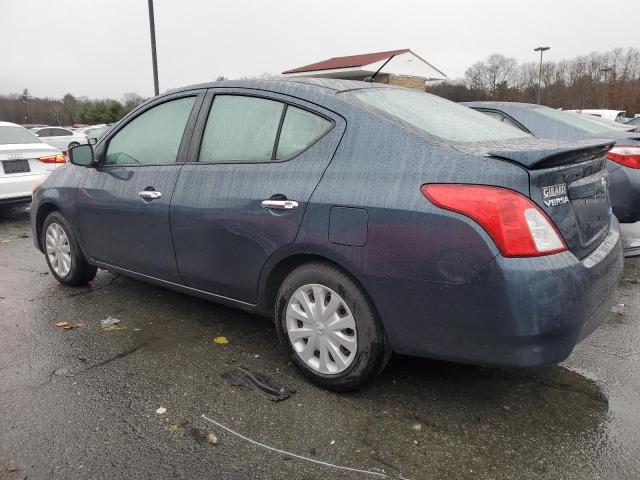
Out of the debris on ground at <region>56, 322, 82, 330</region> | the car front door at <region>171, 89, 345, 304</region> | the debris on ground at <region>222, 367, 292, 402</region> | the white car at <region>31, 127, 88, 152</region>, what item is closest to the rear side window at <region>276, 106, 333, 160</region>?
the car front door at <region>171, 89, 345, 304</region>

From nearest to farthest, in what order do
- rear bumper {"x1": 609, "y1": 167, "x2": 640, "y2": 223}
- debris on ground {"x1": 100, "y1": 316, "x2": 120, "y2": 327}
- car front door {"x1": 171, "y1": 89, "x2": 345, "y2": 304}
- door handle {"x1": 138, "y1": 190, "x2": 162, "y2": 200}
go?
car front door {"x1": 171, "y1": 89, "x2": 345, "y2": 304} < door handle {"x1": 138, "y1": 190, "x2": 162, "y2": 200} < debris on ground {"x1": 100, "y1": 316, "x2": 120, "y2": 327} < rear bumper {"x1": 609, "y1": 167, "x2": 640, "y2": 223}

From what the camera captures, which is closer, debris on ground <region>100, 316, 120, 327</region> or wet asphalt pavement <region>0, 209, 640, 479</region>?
wet asphalt pavement <region>0, 209, 640, 479</region>

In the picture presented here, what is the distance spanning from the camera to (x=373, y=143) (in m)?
2.61

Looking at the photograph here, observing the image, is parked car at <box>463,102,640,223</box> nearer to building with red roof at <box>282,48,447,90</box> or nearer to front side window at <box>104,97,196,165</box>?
front side window at <box>104,97,196,165</box>

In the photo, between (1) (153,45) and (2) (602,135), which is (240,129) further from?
(1) (153,45)

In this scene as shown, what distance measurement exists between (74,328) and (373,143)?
258 centimetres

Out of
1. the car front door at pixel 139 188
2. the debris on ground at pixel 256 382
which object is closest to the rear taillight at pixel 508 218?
the debris on ground at pixel 256 382

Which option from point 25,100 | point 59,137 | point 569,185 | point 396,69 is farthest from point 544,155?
point 25,100

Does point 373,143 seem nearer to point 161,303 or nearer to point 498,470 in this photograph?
point 498,470

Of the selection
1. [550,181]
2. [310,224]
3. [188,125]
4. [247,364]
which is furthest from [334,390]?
[188,125]

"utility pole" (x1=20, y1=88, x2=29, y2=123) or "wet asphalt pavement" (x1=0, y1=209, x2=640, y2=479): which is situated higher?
"utility pole" (x1=20, y1=88, x2=29, y2=123)

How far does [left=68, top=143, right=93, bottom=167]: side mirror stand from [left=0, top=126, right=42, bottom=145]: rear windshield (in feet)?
16.1

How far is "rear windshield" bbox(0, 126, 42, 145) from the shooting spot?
27.1 feet

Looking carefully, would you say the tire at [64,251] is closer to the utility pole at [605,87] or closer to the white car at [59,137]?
the white car at [59,137]
